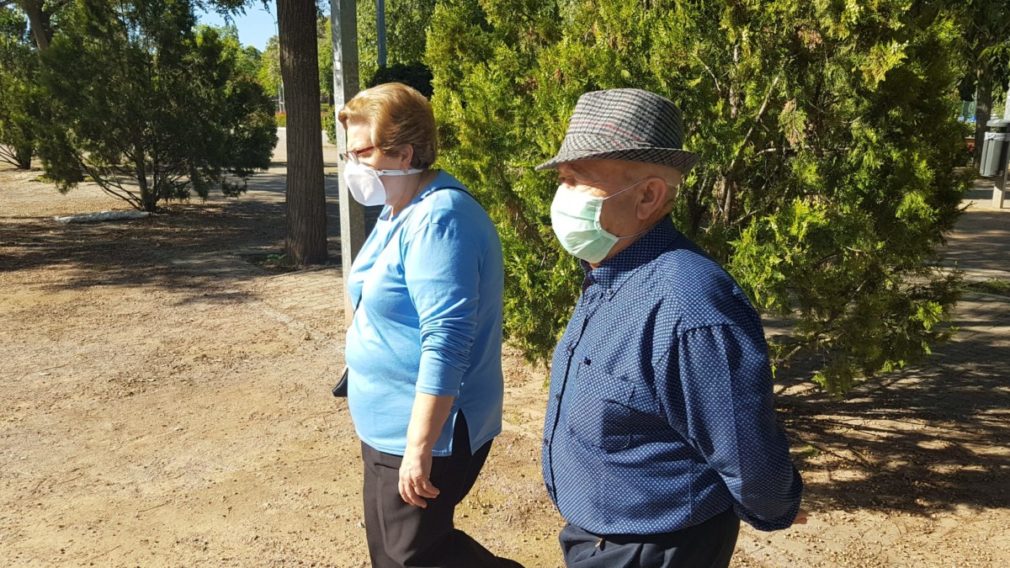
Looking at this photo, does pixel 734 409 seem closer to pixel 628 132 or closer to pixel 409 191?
pixel 628 132

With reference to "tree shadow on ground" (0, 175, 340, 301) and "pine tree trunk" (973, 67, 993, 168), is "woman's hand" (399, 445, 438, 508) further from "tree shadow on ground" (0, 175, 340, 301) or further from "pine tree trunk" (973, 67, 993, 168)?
"pine tree trunk" (973, 67, 993, 168)

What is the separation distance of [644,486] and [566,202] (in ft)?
2.22

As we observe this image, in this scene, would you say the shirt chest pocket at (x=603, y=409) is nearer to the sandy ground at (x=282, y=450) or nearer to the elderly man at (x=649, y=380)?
the elderly man at (x=649, y=380)

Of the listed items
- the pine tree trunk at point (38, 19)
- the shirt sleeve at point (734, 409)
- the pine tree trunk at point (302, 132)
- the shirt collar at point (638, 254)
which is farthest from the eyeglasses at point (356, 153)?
the pine tree trunk at point (38, 19)

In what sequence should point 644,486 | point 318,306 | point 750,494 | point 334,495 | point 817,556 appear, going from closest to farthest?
point 750,494 → point 644,486 → point 817,556 → point 334,495 → point 318,306

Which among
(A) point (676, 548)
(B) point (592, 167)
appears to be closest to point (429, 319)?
(B) point (592, 167)

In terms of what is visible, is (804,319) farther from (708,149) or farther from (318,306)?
(318,306)

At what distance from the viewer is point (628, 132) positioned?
6.17 feet

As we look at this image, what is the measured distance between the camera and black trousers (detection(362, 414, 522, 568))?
252 centimetres

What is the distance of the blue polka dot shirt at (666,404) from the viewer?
1.68m

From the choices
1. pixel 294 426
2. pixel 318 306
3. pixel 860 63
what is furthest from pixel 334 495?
pixel 318 306

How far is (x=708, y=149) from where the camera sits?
160 inches

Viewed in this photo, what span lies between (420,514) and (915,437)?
3571mm

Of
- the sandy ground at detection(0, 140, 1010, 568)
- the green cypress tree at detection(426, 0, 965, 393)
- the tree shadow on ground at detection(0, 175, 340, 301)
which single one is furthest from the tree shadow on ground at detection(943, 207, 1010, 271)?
the tree shadow on ground at detection(0, 175, 340, 301)
